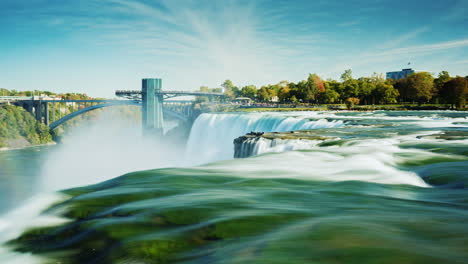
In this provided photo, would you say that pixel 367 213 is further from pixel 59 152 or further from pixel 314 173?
pixel 59 152

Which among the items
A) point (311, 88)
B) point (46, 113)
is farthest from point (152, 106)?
point (311, 88)

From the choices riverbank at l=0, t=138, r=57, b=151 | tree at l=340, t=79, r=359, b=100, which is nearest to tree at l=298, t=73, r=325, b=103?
tree at l=340, t=79, r=359, b=100

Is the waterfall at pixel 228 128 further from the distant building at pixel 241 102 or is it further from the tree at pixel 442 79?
the tree at pixel 442 79

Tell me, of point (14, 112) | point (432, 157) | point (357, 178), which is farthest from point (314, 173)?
point (14, 112)

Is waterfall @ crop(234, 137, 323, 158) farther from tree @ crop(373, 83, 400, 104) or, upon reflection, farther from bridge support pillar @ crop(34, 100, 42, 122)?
bridge support pillar @ crop(34, 100, 42, 122)

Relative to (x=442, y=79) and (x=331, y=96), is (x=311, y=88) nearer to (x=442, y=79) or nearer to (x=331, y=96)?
(x=331, y=96)

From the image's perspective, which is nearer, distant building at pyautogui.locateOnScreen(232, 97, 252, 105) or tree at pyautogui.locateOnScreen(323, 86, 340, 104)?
tree at pyautogui.locateOnScreen(323, 86, 340, 104)
